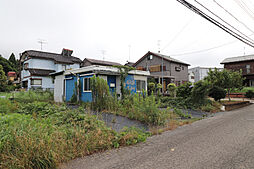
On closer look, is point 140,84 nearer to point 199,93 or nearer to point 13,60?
point 199,93

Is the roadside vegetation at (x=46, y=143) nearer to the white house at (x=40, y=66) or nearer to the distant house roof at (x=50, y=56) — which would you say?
the white house at (x=40, y=66)

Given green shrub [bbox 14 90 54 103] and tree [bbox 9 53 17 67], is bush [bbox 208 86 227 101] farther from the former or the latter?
tree [bbox 9 53 17 67]

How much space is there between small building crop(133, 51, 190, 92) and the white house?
13968mm

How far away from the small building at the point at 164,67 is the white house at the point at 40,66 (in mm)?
13968

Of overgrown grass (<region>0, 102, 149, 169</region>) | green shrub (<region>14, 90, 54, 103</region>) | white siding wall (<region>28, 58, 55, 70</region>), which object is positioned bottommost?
overgrown grass (<region>0, 102, 149, 169</region>)

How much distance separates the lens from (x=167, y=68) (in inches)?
1065

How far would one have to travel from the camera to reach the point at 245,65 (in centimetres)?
2911

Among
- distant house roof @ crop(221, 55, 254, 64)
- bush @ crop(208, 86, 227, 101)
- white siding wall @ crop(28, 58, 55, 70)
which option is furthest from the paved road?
distant house roof @ crop(221, 55, 254, 64)

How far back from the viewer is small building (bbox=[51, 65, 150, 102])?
1227 centimetres

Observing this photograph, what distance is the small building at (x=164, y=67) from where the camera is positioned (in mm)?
26766

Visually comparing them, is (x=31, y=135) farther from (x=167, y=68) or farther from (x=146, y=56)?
(x=146, y=56)

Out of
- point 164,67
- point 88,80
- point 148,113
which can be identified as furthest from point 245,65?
point 148,113

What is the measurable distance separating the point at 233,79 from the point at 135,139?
1472cm

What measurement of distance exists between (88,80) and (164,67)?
17.9 metres
